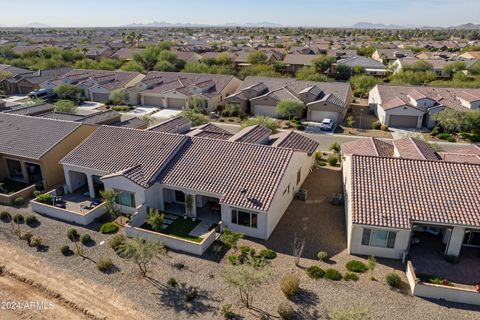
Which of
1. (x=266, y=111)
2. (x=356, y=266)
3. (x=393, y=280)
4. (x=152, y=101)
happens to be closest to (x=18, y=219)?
(x=356, y=266)

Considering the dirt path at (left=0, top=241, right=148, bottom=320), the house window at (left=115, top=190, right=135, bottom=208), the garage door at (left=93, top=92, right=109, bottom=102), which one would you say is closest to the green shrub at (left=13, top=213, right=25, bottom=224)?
the dirt path at (left=0, top=241, right=148, bottom=320)

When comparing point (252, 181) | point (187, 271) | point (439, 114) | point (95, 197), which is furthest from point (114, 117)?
point (439, 114)

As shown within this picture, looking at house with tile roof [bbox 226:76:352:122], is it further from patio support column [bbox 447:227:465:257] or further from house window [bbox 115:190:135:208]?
patio support column [bbox 447:227:465:257]

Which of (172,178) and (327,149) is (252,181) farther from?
(327,149)

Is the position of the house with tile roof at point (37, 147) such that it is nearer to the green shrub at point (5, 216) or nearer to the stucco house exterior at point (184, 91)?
the green shrub at point (5, 216)

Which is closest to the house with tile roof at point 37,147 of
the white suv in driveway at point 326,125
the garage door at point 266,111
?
the garage door at point 266,111
